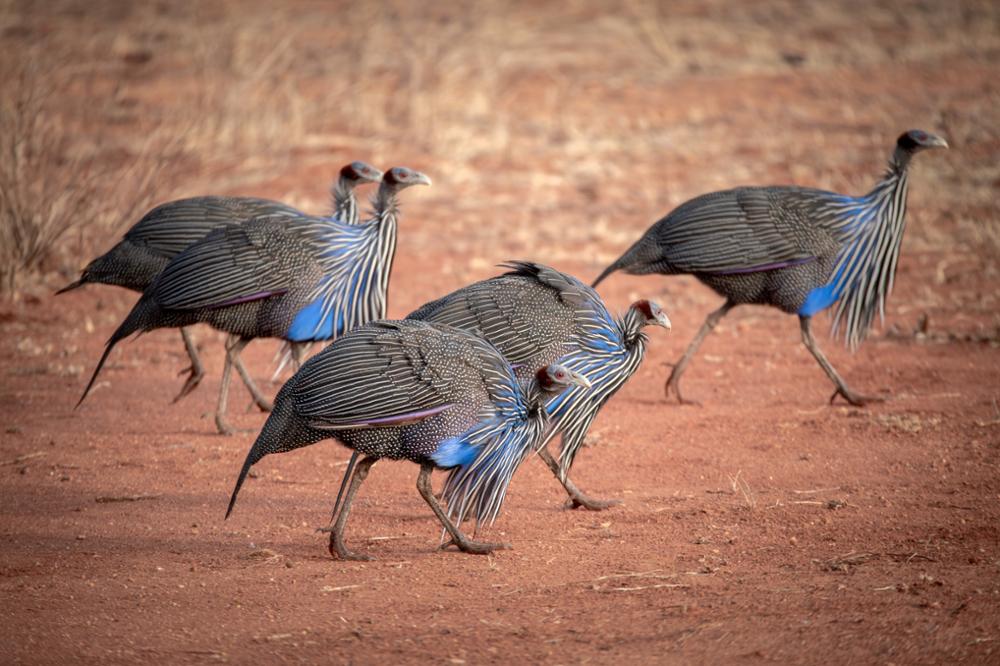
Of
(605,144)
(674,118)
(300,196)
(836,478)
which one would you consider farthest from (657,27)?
(836,478)

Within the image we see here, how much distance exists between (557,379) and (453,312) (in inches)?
29.8

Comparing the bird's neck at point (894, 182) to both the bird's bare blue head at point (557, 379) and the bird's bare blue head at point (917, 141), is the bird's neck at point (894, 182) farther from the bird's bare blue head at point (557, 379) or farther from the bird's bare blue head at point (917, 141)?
the bird's bare blue head at point (557, 379)

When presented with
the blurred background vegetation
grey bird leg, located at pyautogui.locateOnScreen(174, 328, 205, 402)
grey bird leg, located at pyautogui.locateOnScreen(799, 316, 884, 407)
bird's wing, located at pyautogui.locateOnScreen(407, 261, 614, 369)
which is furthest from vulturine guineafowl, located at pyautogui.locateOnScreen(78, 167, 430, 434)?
the blurred background vegetation

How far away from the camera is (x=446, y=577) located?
4.35m

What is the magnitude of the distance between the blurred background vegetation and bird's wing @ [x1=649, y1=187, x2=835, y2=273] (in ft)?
10.1

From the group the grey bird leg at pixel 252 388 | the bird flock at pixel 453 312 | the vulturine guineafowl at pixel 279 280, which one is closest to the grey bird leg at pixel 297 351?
the bird flock at pixel 453 312

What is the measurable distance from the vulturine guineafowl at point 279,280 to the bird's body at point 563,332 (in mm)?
895

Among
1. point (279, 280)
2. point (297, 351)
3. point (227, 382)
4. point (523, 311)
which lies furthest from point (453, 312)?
point (227, 382)

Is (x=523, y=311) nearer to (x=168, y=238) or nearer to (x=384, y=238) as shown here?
(x=384, y=238)

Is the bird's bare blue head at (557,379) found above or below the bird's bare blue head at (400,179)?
below

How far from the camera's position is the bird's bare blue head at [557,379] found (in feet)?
15.1

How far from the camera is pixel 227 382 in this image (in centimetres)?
636

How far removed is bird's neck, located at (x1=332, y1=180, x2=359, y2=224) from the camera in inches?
266

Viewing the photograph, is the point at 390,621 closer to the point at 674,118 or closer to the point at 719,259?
the point at 719,259
